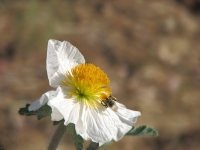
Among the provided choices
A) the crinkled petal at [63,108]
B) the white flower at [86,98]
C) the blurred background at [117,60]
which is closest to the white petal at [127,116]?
the white flower at [86,98]

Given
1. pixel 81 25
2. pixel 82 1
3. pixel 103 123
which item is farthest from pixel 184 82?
pixel 103 123

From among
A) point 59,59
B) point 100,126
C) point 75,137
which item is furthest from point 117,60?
point 75,137

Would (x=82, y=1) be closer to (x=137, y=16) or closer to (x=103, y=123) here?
(x=137, y=16)

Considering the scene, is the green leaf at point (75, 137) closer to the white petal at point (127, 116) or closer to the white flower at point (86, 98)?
the white flower at point (86, 98)

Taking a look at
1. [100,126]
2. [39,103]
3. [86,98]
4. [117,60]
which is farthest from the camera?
[117,60]

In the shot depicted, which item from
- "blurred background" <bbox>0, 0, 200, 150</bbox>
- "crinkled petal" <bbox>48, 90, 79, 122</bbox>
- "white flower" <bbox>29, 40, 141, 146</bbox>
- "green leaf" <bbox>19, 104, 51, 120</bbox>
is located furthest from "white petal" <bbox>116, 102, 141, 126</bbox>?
"blurred background" <bbox>0, 0, 200, 150</bbox>

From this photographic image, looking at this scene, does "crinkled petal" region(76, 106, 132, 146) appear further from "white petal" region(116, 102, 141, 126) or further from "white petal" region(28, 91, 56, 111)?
"white petal" region(28, 91, 56, 111)

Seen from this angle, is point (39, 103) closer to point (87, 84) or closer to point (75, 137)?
point (75, 137)
